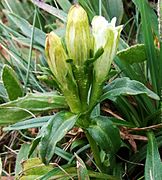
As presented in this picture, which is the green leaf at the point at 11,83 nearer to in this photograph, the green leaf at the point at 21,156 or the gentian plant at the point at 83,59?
the green leaf at the point at 21,156

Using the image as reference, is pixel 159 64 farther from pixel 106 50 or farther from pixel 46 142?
pixel 46 142

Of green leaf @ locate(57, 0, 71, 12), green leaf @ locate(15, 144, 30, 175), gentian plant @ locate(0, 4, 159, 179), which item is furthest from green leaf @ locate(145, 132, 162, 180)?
green leaf @ locate(57, 0, 71, 12)

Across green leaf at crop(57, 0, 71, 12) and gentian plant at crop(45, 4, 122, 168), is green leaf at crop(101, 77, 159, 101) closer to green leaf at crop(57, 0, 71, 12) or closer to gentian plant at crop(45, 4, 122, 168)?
gentian plant at crop(45, 4, 122, 168)

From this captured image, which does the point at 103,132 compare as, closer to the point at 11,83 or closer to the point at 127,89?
the point at 127,89

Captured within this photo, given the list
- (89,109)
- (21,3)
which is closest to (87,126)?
(89,109)

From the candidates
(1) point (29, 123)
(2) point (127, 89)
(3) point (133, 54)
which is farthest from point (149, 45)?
(1) point (29, 123)

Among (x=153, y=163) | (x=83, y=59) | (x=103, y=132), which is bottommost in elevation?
(x=153, y=163)
